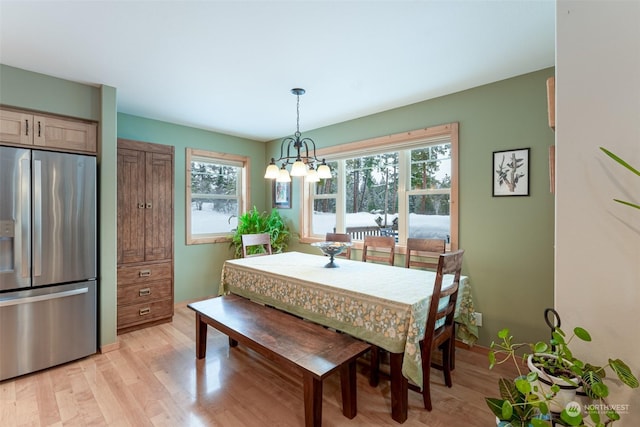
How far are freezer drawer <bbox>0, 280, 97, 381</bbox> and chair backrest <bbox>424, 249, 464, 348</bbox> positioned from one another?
2902 millimetres

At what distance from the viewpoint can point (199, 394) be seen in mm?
2105

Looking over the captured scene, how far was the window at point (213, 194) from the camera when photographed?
423 centimetres

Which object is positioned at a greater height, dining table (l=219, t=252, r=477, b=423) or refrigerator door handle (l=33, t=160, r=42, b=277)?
refrigerator door handle (l=33, t=160, r=42, b=277)

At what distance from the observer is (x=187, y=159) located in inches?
163

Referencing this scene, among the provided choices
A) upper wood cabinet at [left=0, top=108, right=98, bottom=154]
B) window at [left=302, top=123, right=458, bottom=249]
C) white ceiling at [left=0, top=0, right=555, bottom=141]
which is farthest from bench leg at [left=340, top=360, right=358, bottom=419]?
upper wood cabinet at [left=0, top=108, right=98, bottom=154]

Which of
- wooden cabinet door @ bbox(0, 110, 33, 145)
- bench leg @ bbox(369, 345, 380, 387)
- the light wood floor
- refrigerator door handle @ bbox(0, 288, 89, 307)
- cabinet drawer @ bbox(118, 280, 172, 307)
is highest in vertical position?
wooden cabinet door @ bbox(0, 110, 33, 145)

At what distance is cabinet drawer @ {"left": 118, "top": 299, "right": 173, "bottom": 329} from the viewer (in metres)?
3.15

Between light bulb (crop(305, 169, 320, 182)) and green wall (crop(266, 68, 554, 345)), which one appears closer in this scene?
green wall (crop(266, 68, 554, 345))

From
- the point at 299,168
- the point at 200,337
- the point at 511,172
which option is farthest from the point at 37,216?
the point at 511,172

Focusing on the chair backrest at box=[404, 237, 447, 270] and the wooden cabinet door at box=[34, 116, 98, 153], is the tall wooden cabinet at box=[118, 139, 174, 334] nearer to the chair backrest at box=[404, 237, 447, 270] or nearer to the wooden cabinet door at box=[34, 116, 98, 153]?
the wooden cabinet door at box=[34, 116, 98, 153]

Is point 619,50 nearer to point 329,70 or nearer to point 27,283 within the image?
point 329,70

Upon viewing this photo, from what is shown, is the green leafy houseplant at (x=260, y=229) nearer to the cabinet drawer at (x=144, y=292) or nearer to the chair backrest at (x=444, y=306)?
the cabinet drawer at (x=144, y=292)

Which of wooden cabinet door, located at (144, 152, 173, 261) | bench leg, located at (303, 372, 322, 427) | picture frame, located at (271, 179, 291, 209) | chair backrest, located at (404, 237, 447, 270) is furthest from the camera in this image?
picture frame, located at (271, 179, 291, 209)

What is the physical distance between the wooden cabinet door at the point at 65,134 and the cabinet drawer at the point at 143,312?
169cm
